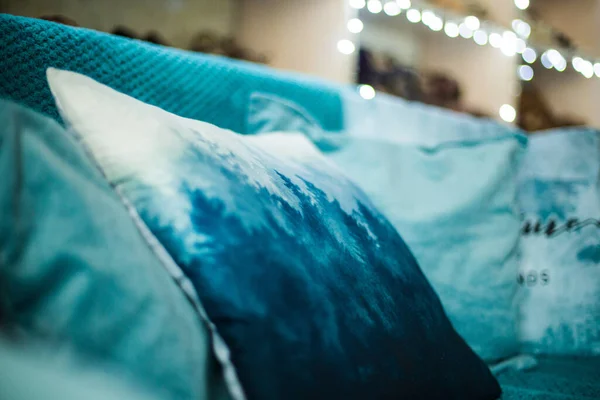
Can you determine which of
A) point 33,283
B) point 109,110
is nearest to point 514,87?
point 109,110

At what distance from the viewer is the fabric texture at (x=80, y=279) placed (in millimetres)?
294

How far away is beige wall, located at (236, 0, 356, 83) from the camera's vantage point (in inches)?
70.0

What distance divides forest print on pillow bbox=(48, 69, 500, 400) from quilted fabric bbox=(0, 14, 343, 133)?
227mm

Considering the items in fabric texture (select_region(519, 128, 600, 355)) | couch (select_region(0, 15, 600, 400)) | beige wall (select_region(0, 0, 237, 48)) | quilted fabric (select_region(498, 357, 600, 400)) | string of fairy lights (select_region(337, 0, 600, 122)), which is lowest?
quilted fabric (select_region(498, 357, 600, 400))

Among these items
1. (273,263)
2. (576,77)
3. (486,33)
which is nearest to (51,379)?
(273,263)

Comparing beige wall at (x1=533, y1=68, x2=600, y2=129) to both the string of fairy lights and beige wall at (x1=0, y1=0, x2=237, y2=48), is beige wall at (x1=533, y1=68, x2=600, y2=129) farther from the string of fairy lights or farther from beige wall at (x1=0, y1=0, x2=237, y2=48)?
beige wall at (x1=0, y1=0, x2=237, y2=48)

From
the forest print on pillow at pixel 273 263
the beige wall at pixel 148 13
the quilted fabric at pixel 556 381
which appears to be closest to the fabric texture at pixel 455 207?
the quilted fabric at pixel 556 381

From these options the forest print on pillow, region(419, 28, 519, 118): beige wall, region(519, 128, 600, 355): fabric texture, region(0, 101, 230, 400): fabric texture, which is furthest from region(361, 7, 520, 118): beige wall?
region(0, 101, 230, 400): fabric texture

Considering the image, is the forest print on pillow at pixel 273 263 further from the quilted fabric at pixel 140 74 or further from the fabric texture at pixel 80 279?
the quilted fabric at pixel 140 74

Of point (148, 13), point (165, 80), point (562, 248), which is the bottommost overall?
point (562, 248)

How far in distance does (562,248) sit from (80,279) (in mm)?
891

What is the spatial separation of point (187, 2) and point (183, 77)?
1.34 meters

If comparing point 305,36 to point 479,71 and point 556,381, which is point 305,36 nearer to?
point 479,71

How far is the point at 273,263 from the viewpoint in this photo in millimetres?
390
